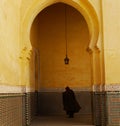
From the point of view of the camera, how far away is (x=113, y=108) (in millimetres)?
9062

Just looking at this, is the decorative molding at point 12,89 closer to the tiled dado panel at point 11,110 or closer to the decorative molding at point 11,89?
the decorative molding at point 11,89

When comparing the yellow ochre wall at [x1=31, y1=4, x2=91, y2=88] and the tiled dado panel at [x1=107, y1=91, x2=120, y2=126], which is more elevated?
the yellow ochre wall at [x1=31, y1=4, x2=91, y2=88]

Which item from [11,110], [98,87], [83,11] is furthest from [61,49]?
[11,110]

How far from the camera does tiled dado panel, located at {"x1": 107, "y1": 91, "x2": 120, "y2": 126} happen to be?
9031 mm

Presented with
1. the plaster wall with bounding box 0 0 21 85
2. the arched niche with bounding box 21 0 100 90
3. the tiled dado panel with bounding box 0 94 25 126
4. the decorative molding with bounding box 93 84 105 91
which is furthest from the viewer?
the arched niche with bounding box 21 0 100 90

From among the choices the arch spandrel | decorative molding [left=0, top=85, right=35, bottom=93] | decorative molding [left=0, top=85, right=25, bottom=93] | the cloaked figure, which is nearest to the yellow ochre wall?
the cloaked figure

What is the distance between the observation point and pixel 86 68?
1412 cm

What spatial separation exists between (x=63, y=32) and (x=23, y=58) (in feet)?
16.7

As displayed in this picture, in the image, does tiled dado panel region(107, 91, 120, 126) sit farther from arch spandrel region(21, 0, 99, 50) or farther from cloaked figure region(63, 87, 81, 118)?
cloaked figure region(63, 87, 81, 118)

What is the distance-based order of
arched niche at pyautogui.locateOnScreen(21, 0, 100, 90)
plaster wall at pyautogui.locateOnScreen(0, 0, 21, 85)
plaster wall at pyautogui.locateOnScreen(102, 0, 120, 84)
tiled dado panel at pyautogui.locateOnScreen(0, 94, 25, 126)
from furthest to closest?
arched niche at pyautogui.locateOnScreen(21, 0, 100, 90) → plaster wall at pyautogui.locateOnScreen(102, 0, 120, 84) → plaster wall at pyautogui.locateOnScreen(0, 0, 21, 85) → tiled dado panel at pyautogui.locateOnScreen(0, 94, 25, 126)

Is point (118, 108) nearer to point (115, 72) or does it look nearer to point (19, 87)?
point (115, 72)

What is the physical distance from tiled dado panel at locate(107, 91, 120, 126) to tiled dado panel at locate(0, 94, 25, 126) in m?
2.19

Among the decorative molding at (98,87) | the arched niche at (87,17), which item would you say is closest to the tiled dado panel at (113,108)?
the decorative molding at (98,87)

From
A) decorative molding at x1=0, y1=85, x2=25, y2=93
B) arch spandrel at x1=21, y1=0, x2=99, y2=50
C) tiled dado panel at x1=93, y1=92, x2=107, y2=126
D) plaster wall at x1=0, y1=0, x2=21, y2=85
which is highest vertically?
arch spandrel at x1=21, y1=0, x2=99, y2=50
